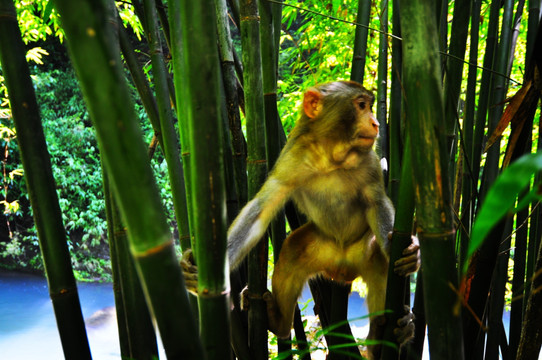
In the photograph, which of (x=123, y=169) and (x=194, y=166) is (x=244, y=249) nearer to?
(x=194, y=166)

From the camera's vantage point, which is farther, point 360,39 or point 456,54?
point 360,39

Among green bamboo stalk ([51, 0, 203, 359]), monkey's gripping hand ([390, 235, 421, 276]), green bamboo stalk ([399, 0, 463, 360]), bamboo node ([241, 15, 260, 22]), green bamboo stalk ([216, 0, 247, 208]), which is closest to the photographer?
green bamboo stalk ([51, 0, 203, 359])

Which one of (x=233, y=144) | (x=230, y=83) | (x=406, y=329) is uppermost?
(x=230, y=83)

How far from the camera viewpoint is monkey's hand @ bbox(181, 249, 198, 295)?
1.48m

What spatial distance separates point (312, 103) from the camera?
2055 mm

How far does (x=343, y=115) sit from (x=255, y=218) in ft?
1.77

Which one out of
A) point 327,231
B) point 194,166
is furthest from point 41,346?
point 194,166

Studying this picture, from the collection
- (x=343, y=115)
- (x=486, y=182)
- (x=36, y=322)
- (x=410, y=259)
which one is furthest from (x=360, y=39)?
(x=36, y=322)

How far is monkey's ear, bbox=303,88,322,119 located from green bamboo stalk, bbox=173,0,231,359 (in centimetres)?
129

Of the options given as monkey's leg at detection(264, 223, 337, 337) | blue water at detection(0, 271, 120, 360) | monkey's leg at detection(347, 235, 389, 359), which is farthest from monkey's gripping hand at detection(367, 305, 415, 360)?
blue water at detection(0, 271, 120, 360)

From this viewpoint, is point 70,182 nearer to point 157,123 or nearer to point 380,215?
point 157,123

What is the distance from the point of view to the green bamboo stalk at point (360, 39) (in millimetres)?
1806

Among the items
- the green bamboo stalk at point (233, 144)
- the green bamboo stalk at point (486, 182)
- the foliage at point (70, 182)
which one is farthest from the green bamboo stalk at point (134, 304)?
the foliage at point (70, 182)

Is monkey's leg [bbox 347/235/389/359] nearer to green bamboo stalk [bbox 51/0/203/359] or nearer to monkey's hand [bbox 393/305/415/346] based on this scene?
monkey's hand [bbox 393/305/415/346]
